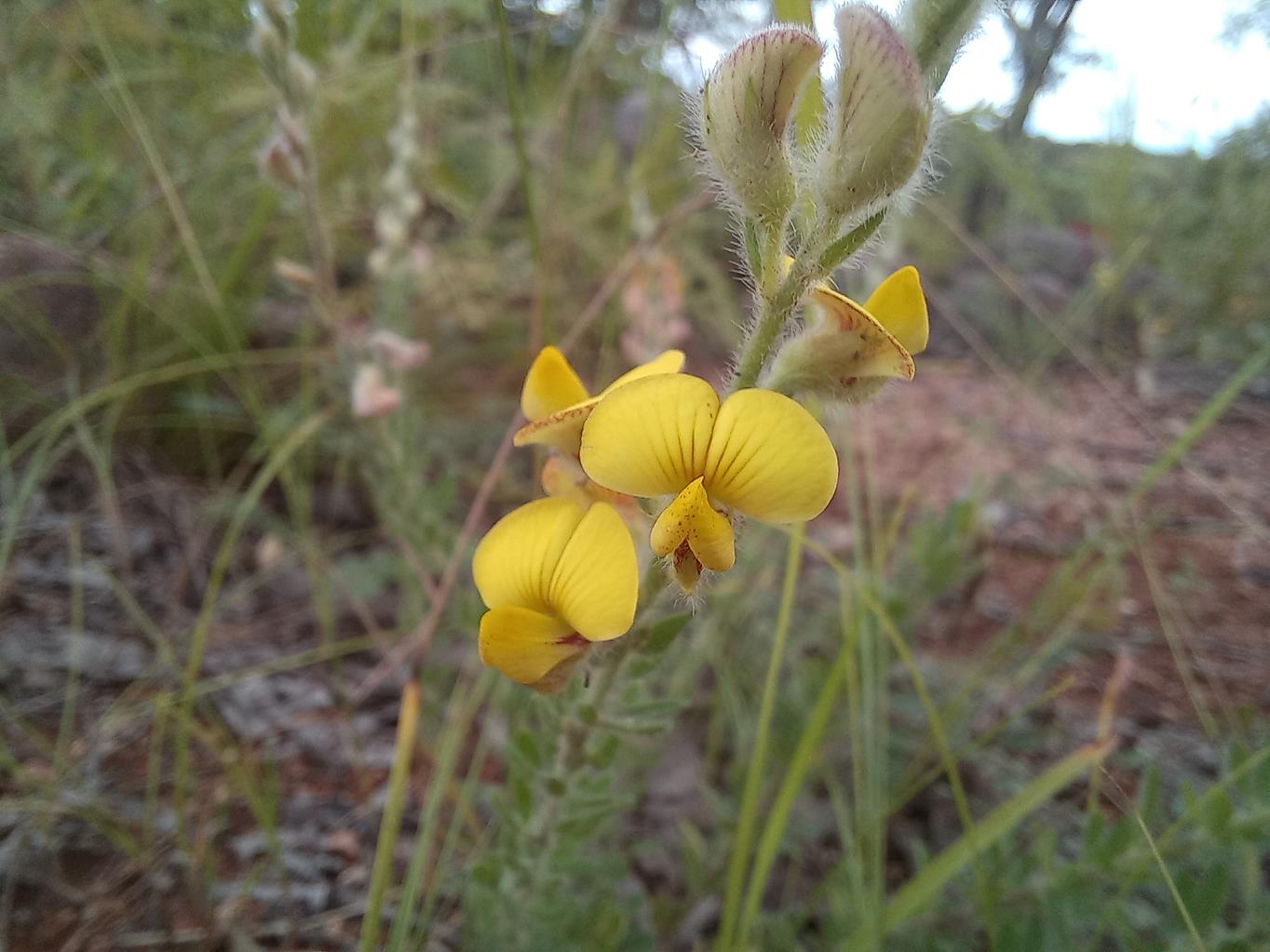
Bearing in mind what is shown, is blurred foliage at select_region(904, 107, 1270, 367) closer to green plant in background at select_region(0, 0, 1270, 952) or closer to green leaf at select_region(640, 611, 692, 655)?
green plant in background at select_region(0, 0, 1270, 952)

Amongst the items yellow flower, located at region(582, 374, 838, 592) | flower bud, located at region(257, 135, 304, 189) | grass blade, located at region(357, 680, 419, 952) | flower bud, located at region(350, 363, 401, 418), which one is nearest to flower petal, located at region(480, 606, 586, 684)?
yellow flower, located at region(582, 374, 838, 592)

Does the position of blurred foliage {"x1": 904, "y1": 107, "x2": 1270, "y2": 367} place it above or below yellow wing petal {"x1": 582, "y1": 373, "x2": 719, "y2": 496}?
above

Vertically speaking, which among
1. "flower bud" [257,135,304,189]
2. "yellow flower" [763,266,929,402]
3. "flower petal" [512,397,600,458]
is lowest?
"flower petal" [512,397,600,458]

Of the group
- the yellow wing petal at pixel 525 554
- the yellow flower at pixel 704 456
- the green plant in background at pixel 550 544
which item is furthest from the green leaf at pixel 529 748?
the yellow flower at pixel 704 456

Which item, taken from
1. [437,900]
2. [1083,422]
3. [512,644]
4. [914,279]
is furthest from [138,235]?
[1083,422]

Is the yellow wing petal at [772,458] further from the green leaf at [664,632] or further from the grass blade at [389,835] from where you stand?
the grass blade at [389,835]

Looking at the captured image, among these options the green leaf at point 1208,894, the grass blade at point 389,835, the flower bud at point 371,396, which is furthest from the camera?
the flower bud at point 371,396
